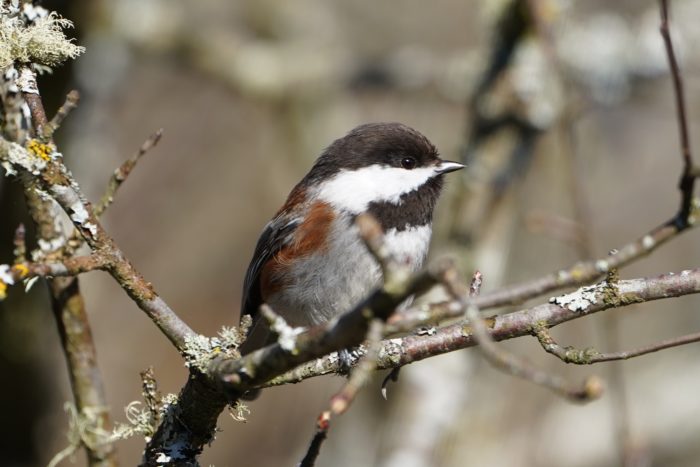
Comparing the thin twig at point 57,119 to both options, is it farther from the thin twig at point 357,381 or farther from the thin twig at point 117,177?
the thin twig at point 357,381

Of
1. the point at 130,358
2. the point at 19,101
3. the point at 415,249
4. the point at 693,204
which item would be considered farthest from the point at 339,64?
the point at 693,204

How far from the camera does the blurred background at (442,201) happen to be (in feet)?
15.1

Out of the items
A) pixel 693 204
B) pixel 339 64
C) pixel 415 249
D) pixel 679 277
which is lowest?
pixel 693 204

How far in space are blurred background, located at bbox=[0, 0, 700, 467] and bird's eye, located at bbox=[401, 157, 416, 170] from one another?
0.61 metres

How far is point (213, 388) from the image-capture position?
6.90 ft

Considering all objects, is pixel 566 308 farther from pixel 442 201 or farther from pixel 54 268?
pixel 442 201

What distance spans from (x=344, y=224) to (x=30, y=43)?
1586 millimetres

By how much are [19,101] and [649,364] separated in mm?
5213

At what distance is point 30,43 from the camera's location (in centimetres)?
220

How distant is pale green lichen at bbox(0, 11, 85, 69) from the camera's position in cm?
219

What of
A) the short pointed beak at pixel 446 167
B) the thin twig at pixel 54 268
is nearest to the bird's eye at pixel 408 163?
the short pointed beak at pixel 446 167

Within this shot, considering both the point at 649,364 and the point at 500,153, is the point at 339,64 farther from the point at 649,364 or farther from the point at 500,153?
the point at 649,364

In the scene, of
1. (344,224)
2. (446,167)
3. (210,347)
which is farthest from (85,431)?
(446,167)

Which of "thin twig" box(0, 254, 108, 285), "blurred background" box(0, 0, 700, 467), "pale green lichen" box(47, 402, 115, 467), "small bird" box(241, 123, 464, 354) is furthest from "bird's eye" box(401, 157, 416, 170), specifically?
"thin twig" box(0, 254, 108, 285)
